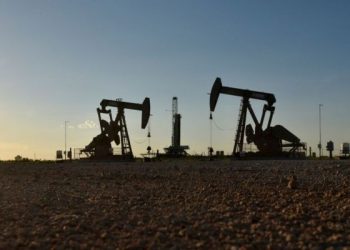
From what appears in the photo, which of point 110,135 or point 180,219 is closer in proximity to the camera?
point 180,219

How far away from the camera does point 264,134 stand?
57.0m

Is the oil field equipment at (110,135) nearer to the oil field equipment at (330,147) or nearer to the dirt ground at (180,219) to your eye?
the oil field equipment at (330,147)

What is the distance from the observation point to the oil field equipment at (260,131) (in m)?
55.8

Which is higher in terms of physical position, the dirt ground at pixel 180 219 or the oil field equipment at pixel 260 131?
the oil field equipment at pixel 260 131

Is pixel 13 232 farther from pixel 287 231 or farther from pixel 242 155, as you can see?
pixel 242 155

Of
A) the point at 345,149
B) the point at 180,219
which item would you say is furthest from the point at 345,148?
the point at 180,219

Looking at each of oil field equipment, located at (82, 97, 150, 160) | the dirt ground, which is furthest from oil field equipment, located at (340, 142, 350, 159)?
the dirt ground

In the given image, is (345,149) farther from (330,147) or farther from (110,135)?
(110,135)

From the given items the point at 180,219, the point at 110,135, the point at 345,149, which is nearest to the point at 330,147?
the point at 345,149

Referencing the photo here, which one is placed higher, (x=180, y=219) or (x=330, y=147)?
(x=330, y=147)

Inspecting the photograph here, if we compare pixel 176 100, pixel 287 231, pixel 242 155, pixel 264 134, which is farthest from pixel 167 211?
pixel 176 100

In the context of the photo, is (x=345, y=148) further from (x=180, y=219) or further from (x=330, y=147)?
(x=180, y=219)

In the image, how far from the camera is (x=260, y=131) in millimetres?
57094

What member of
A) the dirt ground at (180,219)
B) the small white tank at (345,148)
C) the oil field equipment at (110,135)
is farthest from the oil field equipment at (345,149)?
the dirt ground at (180,219)
